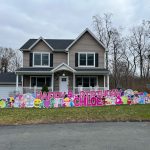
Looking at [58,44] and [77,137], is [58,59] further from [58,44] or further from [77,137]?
[77,137]

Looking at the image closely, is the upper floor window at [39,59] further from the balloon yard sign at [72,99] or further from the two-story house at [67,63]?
the balloon yard sign at [72,99]

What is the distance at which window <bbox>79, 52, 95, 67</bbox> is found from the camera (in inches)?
1081

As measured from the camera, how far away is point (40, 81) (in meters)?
27.3

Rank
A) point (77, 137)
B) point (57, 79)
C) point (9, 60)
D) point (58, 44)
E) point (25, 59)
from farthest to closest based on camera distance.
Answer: point (9, 60), point (58, 44), point (25, 59), point (57, 79), point (77, 137)

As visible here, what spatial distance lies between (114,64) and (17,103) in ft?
107

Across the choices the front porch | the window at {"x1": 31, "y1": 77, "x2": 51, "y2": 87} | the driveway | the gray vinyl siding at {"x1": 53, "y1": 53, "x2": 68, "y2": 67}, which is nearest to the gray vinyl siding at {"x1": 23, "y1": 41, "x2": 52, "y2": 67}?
the gray vinyl siding at {"x1": 53, "y1": 53, "x2": 68, "y2": 67}

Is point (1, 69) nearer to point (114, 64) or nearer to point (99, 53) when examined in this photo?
point (114, 64)

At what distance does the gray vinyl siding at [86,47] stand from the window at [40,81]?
298cm

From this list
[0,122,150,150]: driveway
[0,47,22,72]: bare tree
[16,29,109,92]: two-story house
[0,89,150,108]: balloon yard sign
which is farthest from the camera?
[0,47,22,72]: bare tree

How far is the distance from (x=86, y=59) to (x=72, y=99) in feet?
32.2

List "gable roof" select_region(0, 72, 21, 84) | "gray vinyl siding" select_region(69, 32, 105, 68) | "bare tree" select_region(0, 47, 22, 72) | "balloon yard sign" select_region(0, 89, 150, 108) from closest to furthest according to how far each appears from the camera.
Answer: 1. "balloon yard sign" select_region(0, 89, 150, 108)
2. "gray vinyl siding" select_region(69, 32, 105, 68)
3. "gable roof" select_region(0, 72, 21, 84)
4. "bare tree" select_region(0, 47, 22, 72)

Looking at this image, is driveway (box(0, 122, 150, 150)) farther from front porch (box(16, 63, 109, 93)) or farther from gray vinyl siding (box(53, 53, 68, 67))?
gray vinyl siding (box(53, 53, 68, 67))

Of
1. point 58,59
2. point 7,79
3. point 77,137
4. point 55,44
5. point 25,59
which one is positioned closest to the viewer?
point 77,137

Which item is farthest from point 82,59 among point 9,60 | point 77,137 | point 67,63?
point 9,60
